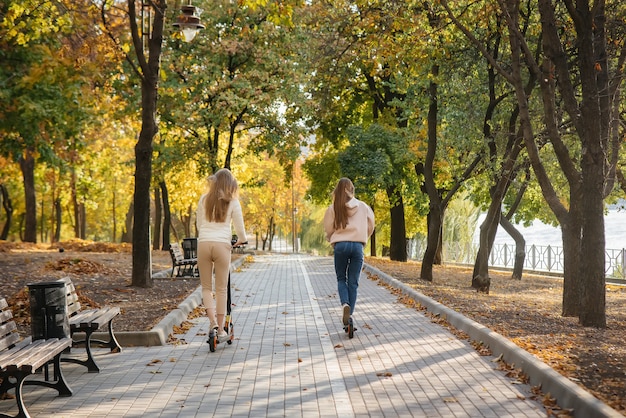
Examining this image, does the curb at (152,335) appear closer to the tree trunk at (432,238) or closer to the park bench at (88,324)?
the park bench at (88,324)

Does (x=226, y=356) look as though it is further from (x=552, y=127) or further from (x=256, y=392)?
(x=552, y=127)

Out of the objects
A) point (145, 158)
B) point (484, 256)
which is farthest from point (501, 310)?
point (145, 158)

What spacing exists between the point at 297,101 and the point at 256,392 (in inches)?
1004

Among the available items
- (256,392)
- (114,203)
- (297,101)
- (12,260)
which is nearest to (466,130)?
(297,101)

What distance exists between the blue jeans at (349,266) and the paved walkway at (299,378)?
1.74 feet

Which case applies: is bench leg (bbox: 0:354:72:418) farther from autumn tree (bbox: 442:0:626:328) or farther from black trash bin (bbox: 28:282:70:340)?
autumn tree (bbox: 442:0:626:328)

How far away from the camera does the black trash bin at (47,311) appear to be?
291 inches

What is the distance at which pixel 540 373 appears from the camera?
7266mm

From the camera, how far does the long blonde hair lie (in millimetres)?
9117

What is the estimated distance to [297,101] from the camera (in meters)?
31.9

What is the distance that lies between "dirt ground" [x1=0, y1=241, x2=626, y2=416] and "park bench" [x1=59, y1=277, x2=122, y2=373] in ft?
3.10

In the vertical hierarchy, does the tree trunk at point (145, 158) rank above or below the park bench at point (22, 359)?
above

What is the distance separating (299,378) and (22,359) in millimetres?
2619

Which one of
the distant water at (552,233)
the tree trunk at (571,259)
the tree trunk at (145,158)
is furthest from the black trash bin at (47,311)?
Result: the distant water at (552,233)
